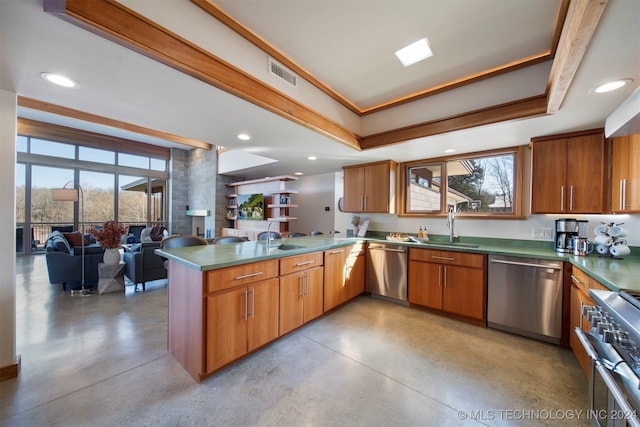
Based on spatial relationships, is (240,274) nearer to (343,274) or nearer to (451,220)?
(343,274)

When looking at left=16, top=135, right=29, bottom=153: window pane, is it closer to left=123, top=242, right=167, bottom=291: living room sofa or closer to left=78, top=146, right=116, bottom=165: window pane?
left=78, top=146, right=116, bottom=165: window pane

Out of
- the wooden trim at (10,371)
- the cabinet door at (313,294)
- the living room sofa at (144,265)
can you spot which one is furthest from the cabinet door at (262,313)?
the living room sofa at (144,265)

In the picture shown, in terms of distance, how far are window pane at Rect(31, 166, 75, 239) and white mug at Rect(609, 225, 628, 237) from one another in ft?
34.5

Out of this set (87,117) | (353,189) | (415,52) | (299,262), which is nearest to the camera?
(415,52)

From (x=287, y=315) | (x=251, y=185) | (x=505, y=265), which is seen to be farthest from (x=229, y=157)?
(x=505, y=265)

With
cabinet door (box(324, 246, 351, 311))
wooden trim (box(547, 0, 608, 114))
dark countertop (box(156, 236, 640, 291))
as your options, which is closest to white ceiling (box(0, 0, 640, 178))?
wooden trim (box(547, 0, 608, 114))

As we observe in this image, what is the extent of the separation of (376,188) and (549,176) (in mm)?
2090

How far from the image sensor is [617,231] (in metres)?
2.27

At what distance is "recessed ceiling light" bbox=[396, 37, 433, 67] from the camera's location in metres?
1.98

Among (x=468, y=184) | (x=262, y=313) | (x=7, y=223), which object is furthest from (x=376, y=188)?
(x=7, y=223)

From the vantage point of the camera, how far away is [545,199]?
266 centimetres

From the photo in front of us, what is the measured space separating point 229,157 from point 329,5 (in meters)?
6.06

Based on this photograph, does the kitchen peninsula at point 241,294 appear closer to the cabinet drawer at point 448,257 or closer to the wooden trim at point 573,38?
the cabinet drawer at point 448,257

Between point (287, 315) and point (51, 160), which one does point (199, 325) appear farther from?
point (51, 160)
